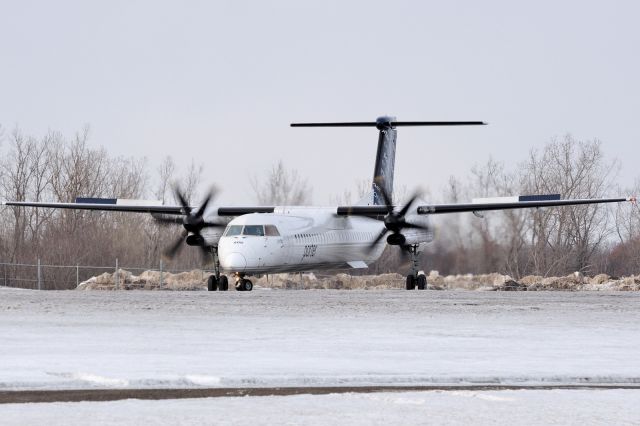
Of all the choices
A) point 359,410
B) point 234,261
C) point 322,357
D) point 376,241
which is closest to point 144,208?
point 234,261

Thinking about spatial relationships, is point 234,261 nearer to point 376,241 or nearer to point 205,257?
point 205,257

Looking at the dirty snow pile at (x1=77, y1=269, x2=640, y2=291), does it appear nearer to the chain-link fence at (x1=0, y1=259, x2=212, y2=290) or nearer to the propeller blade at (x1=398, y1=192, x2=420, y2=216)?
the propeller blade at (x1=398, y1=192, x2=420, y2=216)

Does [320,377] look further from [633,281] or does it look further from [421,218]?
[633,281]

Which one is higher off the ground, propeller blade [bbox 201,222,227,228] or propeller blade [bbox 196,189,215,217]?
propeller blade [bbox 196,189,215,217]

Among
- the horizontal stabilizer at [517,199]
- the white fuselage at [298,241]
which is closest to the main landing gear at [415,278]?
the white fuselage at [298,241]

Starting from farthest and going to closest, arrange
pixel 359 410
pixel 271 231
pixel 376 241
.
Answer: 1. pixel 376 241
2. pixel 271 231
3. pixel 359 410

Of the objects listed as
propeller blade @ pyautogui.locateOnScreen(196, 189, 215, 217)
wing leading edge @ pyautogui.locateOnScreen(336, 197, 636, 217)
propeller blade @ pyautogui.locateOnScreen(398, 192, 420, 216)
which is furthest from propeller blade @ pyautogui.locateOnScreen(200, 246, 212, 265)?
propeller blade @ pyautogui.locateOnScreen(398, 192, 420, 216)

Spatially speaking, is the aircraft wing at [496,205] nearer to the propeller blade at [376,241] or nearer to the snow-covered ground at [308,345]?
the propeller blade at [376,241]

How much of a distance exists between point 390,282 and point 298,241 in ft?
57.0

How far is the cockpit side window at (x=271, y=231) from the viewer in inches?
1558

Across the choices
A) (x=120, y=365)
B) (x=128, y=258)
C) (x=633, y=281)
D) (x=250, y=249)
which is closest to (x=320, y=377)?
(x=120, y=365)

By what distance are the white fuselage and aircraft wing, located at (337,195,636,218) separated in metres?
1.13

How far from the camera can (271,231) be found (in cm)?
3988

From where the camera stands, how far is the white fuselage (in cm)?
3838
